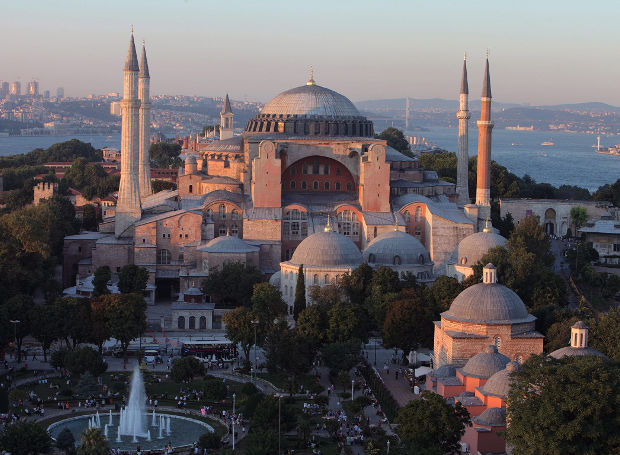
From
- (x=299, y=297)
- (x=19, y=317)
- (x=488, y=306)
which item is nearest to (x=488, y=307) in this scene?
(x=488, y=306)

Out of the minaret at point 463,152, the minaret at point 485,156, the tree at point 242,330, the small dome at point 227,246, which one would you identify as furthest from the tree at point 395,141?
the tree at point 242,330

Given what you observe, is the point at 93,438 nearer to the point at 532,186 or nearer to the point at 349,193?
the point at 349,193

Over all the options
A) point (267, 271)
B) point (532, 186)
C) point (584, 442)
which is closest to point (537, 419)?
point (584, 442)

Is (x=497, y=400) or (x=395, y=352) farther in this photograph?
(x=395, y=352)

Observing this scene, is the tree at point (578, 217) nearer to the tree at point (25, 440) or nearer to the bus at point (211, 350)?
the bus at point (211, 350)

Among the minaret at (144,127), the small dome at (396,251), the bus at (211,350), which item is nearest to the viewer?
the bus at (211,350)

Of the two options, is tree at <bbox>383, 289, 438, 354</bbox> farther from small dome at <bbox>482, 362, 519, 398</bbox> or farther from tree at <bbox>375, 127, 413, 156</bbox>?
tree at <bbox>375, 127, 413, 156</bbox>
